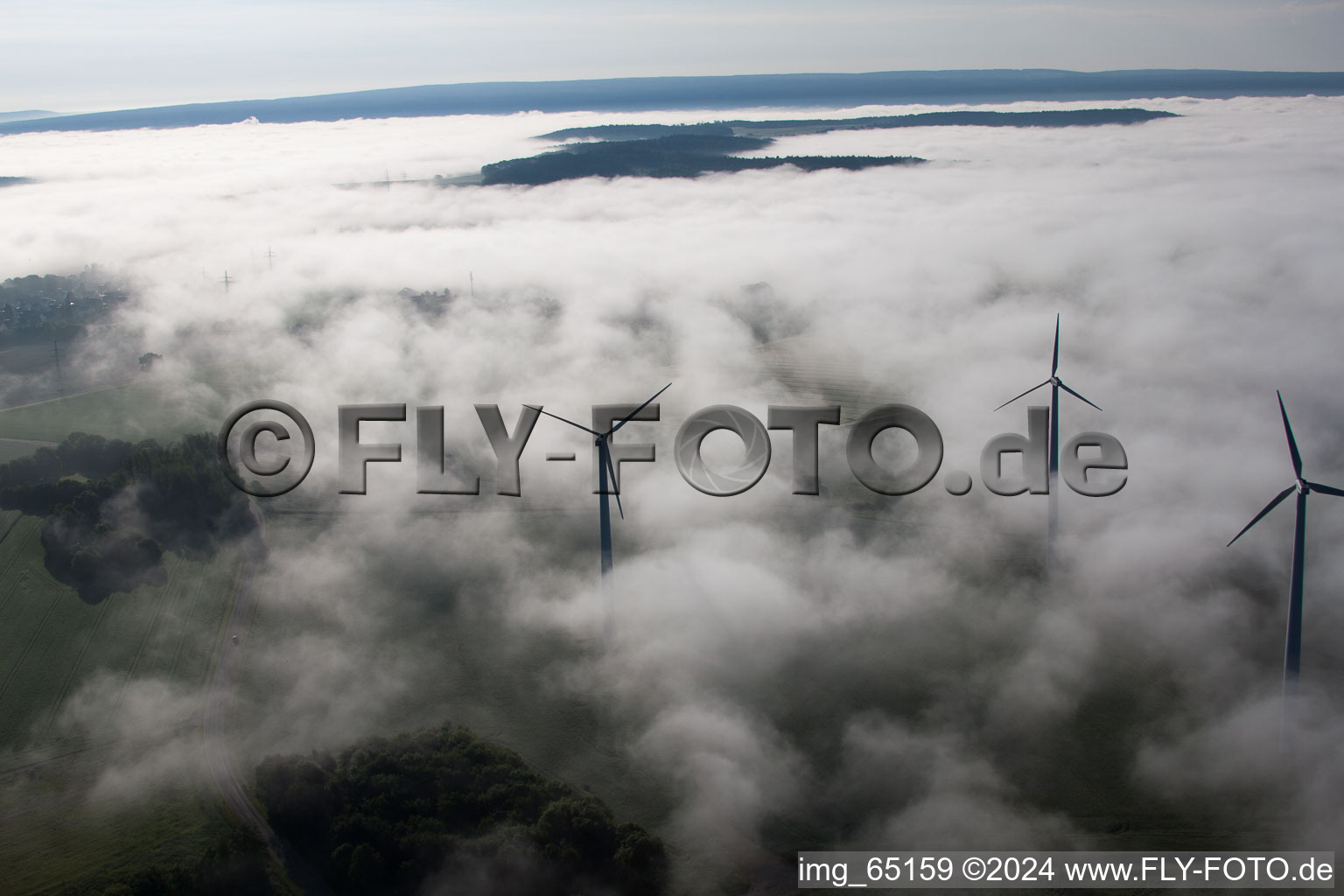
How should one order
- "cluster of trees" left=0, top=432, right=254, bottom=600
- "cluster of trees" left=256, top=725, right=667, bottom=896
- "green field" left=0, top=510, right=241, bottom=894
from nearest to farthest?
"cluster of trees" left=256, top=725, right=667, bottom=896 → "green field" left=0, top=510, right=241, bottom=894 → "cluster of trees" left=0, top=432, right=254, bottom=600

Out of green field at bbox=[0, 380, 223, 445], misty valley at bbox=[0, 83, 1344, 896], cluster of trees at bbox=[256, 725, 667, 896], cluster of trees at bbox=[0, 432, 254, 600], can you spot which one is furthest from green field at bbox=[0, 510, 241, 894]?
green field at bbox=[0, 380, 223, 445]

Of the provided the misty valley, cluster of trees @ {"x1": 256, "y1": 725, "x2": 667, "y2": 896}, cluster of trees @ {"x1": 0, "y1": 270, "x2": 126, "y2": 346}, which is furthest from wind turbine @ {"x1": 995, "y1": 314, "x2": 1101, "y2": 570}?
cluster of trees @ {"x1": 0, "y1": 270, "x2": 126, "y2": 346}

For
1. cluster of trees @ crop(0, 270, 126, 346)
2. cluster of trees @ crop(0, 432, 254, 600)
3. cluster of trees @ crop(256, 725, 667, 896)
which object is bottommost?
cluster of trees @ crop(256, 725, 667, 896)

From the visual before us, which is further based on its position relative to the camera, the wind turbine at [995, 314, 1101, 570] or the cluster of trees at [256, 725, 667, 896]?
the wind turbine at [995, 314, 1101, 570]

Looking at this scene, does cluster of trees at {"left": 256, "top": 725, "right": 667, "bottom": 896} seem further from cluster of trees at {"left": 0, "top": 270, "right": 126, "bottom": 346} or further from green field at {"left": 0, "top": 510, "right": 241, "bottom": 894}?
cluster of trees at {"left": 0, "top": 270, "right": 126, "bottom": 346}

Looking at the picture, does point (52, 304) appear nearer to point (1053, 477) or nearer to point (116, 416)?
point (116, 416)

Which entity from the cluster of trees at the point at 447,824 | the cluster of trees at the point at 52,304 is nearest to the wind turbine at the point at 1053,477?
the cluster of trees at the point at 447,824

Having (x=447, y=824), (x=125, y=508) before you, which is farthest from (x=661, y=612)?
(x=125, y=508)

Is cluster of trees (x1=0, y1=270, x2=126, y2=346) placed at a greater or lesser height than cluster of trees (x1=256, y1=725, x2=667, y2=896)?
greater

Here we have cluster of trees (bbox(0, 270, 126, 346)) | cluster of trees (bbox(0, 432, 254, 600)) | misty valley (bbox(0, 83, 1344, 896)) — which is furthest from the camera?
cluster of trees (bbox(0, 270, 126, 346))

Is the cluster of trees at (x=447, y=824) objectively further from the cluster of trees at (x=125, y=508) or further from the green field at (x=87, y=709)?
the cluster of trees at (x=125, y=508)
